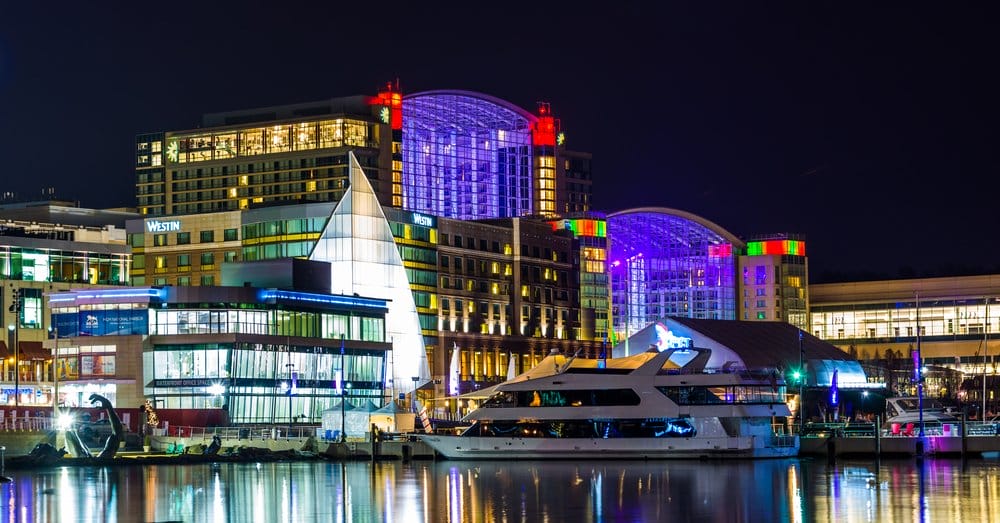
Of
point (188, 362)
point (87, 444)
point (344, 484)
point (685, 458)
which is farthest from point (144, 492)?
point (188, 362)

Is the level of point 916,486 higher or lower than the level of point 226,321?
lower

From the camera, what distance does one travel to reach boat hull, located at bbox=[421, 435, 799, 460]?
118312 millimetres

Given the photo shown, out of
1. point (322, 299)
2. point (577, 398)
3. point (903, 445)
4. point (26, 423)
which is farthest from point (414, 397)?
point (903, 445)

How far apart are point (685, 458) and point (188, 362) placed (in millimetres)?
64738

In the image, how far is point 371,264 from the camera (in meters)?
196

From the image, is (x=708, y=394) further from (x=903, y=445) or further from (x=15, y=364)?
(x=15, y=364)

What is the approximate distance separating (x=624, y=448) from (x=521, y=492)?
94.8 feet

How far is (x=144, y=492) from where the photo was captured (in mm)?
93000

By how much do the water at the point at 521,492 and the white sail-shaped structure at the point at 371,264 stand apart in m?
74.8

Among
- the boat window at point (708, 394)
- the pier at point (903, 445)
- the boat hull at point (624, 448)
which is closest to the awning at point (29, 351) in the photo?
the boat hull at point (624, 448)

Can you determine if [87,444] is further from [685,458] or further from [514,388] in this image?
[685,458]

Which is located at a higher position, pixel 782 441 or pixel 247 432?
pixel 247 432

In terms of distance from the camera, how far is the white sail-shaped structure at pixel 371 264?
193875 mm

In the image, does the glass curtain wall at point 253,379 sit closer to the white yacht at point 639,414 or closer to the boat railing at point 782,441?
the white yacht at point 639,414
